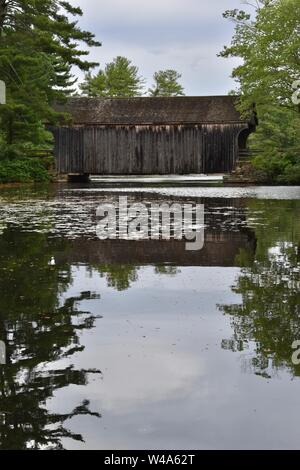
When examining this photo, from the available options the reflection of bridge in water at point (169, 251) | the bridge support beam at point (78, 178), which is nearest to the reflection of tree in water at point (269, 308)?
the reflection of bridge in water at point (169, 251)

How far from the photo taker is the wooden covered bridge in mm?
43906

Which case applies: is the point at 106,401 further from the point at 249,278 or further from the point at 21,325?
the point at 249,278

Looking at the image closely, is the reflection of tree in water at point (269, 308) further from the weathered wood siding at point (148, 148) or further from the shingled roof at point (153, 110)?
the shingled roof at point (153, 110)

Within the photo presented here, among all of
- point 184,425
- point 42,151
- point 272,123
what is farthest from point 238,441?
point 42,151

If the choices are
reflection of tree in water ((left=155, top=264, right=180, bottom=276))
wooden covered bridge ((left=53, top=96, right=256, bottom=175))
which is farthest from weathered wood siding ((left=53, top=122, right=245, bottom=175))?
reflection of tree in water ((left=155, top=264, right=180, bottom=276))

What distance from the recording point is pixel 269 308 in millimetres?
6180

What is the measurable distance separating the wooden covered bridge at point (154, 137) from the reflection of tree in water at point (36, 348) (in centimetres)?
3625

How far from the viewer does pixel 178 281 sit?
7.72 metres

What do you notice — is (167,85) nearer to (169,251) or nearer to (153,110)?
(153,110)

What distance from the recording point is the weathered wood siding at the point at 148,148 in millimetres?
43938

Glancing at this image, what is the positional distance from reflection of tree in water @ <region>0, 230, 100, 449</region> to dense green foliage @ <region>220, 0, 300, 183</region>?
1190 inches

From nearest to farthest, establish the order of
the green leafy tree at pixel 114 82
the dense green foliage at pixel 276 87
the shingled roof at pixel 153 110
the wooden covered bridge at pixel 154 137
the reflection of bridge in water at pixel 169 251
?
the reflection of bridge in water at pixel 169 251 < the dense green foliage at pixel 276 87 < the wooden covered bridge at pixel 154 137 < the shingled roof at pixel 153 110 < the green leafy tree at pixel 114 82

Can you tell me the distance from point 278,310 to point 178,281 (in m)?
1.90

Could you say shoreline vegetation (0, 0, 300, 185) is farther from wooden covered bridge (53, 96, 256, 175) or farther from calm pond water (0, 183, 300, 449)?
calm pond water (0, 183, 300, 449)
